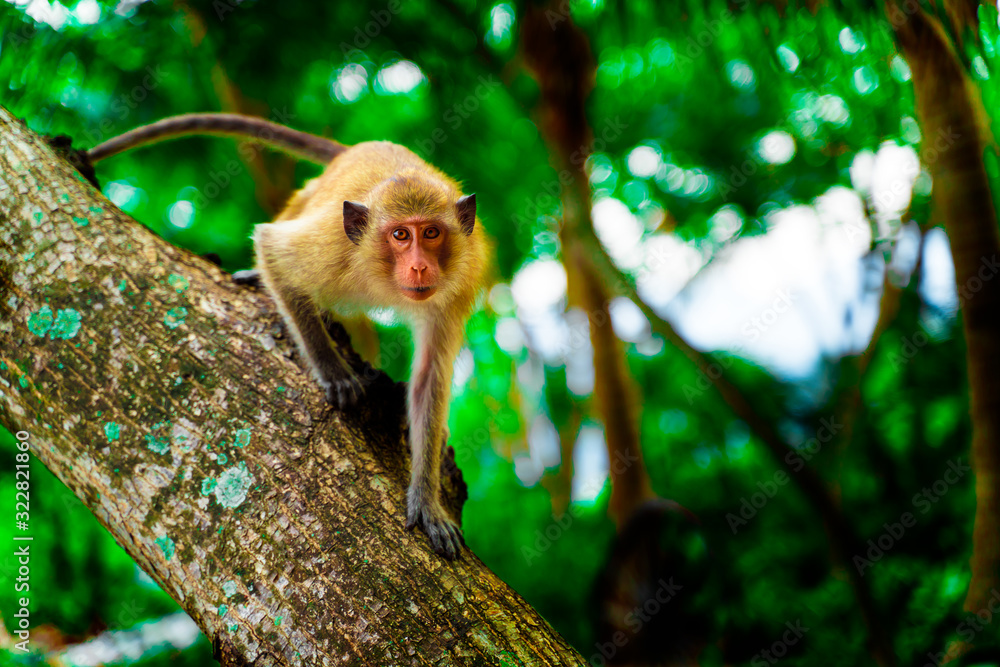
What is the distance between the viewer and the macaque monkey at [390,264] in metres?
3.34

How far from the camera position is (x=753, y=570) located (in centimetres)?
655

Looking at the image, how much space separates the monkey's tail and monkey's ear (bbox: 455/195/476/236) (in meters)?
1.42

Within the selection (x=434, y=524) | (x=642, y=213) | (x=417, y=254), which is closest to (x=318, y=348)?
(x=417, y=254)

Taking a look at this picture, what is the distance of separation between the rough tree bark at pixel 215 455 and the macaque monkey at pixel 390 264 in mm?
344

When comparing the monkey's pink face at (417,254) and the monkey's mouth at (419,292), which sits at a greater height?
the monkey's pink face at (417,254)

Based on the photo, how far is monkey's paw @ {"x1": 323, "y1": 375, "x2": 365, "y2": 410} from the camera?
281 centimetres

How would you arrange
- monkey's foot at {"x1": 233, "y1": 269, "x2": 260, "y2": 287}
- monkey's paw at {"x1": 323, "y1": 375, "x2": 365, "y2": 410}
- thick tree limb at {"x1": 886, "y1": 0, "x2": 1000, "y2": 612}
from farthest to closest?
1. monkey's foot at {"x1": 233, "y1": 269, "x2": 260, "y2": 287}
2. thick tree limb at {"x1": 886, "y1": 0, "x2": 1000, "y2": 612}
3. monkey's paw at {"x1": 323, "y1": 375, "x2": 365, "y2": 410}

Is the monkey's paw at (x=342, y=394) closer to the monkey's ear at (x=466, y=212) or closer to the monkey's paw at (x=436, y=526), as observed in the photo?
the monkey's paw at (x=436, y=526)

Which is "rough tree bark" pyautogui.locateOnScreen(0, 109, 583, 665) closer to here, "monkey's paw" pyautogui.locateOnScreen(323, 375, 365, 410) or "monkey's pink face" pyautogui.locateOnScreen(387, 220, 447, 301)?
"monkey's paw" pyautogui.locateOnScreen(323, 375, 365, 410)

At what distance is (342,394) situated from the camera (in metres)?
2.84

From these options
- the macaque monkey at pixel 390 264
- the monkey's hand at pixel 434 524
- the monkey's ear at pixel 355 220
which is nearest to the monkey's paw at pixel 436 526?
the monkey's hand at pixel 434 524

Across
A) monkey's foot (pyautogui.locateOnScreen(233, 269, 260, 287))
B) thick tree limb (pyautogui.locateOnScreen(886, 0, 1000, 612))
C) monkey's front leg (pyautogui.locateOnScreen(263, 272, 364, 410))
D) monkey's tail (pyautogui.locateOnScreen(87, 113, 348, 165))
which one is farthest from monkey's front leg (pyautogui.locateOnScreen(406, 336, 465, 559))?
thick tree limb (pyautogui.locateOnScreen(886, 0, 1000, 612))

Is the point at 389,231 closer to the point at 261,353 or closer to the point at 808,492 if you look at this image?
the point at 261,353

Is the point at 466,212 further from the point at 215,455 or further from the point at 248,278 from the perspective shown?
the point at 215,455
